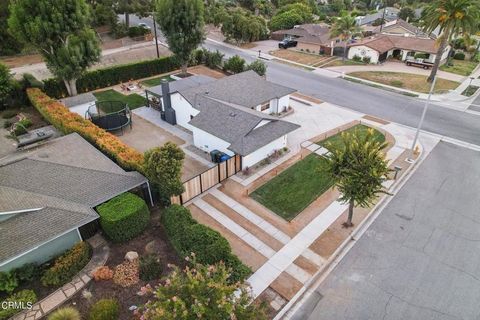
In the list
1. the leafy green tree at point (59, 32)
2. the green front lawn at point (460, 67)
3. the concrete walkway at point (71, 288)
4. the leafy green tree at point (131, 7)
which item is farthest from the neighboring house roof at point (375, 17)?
the concrete walkway at point (71, 288)

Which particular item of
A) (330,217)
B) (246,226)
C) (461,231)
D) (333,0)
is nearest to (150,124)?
(246,226)

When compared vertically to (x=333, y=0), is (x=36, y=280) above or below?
below

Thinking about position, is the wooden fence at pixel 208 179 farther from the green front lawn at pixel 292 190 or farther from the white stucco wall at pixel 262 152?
the green front lawn at pixel 292 190

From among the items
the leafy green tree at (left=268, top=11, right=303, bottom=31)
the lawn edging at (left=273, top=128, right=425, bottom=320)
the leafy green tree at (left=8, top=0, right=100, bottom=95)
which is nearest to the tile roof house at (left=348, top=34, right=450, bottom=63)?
the leafy green tree at (left=268, top=11, right=303, bottom=31)

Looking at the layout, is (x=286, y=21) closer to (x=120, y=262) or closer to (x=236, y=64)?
(x=236, y=64)

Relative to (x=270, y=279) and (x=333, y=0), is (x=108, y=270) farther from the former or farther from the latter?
(x=333, y=0)

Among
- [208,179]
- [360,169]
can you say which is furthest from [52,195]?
[360,169]
